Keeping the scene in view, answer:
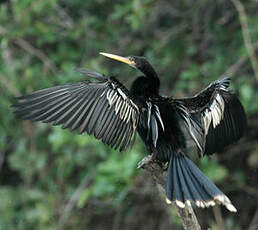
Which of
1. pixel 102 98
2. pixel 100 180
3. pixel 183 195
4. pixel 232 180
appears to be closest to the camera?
pixel 183 195

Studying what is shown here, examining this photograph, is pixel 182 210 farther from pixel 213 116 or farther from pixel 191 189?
pixel 213 116

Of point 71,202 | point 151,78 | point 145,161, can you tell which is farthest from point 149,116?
point 71,202

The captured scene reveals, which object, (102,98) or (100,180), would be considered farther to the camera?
(100,180)

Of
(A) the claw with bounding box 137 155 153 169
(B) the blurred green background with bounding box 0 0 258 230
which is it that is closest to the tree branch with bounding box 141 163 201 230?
(A) the claw with bounding box 137 155 153 169

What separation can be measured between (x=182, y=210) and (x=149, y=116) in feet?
1.96

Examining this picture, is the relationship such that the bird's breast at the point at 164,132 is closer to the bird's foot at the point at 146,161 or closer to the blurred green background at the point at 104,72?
the bird's foot at the point at 146,161

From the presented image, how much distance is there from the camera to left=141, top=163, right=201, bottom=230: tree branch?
2.72 meters

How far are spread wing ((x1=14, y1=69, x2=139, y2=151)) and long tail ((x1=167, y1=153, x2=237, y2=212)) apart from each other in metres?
0.35

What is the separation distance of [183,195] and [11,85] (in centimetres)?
289

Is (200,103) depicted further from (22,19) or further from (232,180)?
(22,19)

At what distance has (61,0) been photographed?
19.5 ft

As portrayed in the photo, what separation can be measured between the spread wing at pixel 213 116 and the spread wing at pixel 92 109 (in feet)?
1.25

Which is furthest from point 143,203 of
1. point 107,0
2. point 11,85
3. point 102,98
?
point 102,98

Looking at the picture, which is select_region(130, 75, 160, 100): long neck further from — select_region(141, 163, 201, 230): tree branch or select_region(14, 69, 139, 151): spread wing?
select_region(141, 163, 201, 230): tree branch
